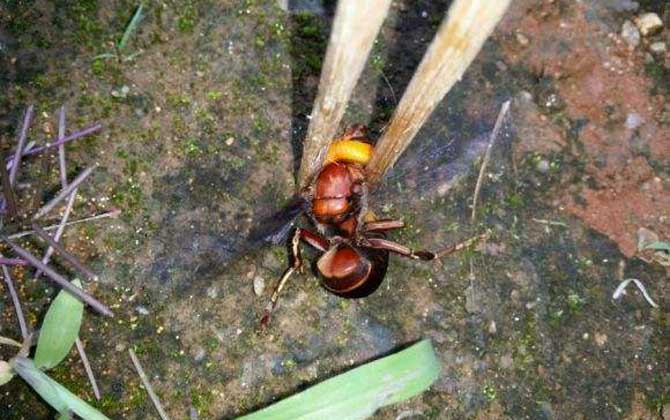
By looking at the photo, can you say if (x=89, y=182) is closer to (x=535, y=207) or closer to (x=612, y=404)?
(x=535, y=207)

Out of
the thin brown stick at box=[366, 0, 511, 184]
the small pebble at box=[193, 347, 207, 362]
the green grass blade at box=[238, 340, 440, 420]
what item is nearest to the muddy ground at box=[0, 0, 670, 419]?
the small pebble at box=[193, 347, 207, 362]

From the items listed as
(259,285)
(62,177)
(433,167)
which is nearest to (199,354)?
(259,285)

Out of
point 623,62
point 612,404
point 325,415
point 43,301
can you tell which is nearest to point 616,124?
point 623,62

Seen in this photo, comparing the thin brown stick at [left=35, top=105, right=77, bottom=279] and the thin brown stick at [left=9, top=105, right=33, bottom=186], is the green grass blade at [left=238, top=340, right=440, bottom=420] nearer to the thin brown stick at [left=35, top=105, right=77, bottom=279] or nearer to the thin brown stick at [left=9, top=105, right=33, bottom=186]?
the thin brown stick at [left=35, top=105, right=77, bottom=279]

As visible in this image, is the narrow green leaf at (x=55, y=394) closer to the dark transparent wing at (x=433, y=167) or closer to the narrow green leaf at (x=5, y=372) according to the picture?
the narrow green leaf at (x=5, y=372)

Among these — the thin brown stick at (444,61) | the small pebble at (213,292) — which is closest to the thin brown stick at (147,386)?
the small pebble at (213,292)
